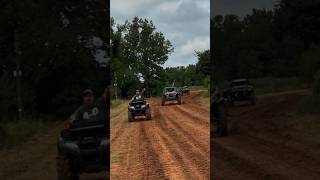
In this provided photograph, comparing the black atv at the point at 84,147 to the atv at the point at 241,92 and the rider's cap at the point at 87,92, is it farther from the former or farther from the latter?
the atv at the point at 241,92

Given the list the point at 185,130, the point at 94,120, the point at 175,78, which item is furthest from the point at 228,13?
the point at 94,120

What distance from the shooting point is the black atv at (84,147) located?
21.0 ft

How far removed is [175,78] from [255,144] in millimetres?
2177

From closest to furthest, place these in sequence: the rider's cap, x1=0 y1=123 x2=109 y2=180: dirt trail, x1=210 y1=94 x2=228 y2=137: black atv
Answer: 1. the rider's cap
2. x1=210 y1=94 x2=228 y2=137: black atv
3. x1=0 y1=123 x2=109 y2=180: dirt trail

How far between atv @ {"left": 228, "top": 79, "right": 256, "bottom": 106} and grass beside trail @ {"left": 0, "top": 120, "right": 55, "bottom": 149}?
2575 millimetres

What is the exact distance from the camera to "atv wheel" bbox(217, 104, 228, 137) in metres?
6.89

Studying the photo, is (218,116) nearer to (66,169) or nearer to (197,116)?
(197,116)

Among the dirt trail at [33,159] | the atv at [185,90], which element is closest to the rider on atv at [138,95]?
the atv at [185,90]

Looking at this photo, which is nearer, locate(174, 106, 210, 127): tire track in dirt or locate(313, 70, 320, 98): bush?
locate(174, 106, 210, 127): tire track in dirt

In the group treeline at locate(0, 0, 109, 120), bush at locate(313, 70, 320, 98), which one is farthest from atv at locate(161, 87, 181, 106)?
bush at locate(313, 70, 320, 98)

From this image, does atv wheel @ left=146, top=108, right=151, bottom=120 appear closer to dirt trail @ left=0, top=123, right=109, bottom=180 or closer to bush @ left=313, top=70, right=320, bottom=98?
dirt trail @ left=0, top=123, right=109, bottom=180

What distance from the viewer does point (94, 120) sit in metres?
6.42

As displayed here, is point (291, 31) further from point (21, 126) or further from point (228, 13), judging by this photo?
point (21, 126)

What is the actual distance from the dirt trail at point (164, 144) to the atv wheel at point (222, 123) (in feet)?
1.43
